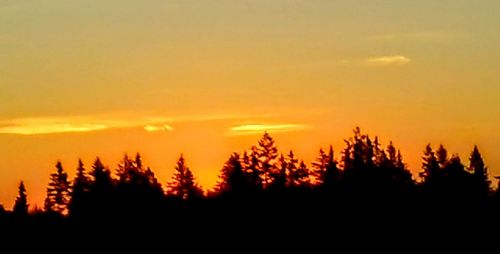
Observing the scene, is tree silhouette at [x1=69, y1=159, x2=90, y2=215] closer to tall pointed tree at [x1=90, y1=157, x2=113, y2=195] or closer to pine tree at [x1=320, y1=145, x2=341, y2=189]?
tall pointed tree at [x1=90, y1=157, x2=113, y2=195]

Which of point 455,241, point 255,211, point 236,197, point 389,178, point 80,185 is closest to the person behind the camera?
point 455,241

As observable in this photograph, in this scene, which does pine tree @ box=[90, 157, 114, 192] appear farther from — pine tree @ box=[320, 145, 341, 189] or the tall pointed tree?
pine tree @ box=[320, 145, 341, 189]

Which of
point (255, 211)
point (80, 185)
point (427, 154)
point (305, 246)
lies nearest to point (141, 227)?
point (255, 211)

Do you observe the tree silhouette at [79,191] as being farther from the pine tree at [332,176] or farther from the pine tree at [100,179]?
the pine tree at [332,176]

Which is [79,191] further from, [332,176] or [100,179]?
[332,176]

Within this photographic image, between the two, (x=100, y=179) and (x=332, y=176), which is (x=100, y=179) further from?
(x=332, y=176)

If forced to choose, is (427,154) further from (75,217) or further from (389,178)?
(75,217)

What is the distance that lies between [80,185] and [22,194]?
3397 cm

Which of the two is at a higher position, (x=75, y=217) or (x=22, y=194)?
(x=22, y=194)

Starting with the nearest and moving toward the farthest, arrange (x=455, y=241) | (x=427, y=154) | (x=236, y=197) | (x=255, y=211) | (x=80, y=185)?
1. (x=455, y=241)
2. (x=255, y=211)
3. (x=236, y=197)
4. (x=80, y=185)
5. (x=427, y=154)

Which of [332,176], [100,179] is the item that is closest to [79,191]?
[100,179]

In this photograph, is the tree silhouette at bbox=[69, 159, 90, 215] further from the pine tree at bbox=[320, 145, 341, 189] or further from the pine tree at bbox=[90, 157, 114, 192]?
the pine tree at bbox=[320, 145, 341, 189]

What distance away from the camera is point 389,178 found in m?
128

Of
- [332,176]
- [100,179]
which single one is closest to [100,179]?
[100,179]
